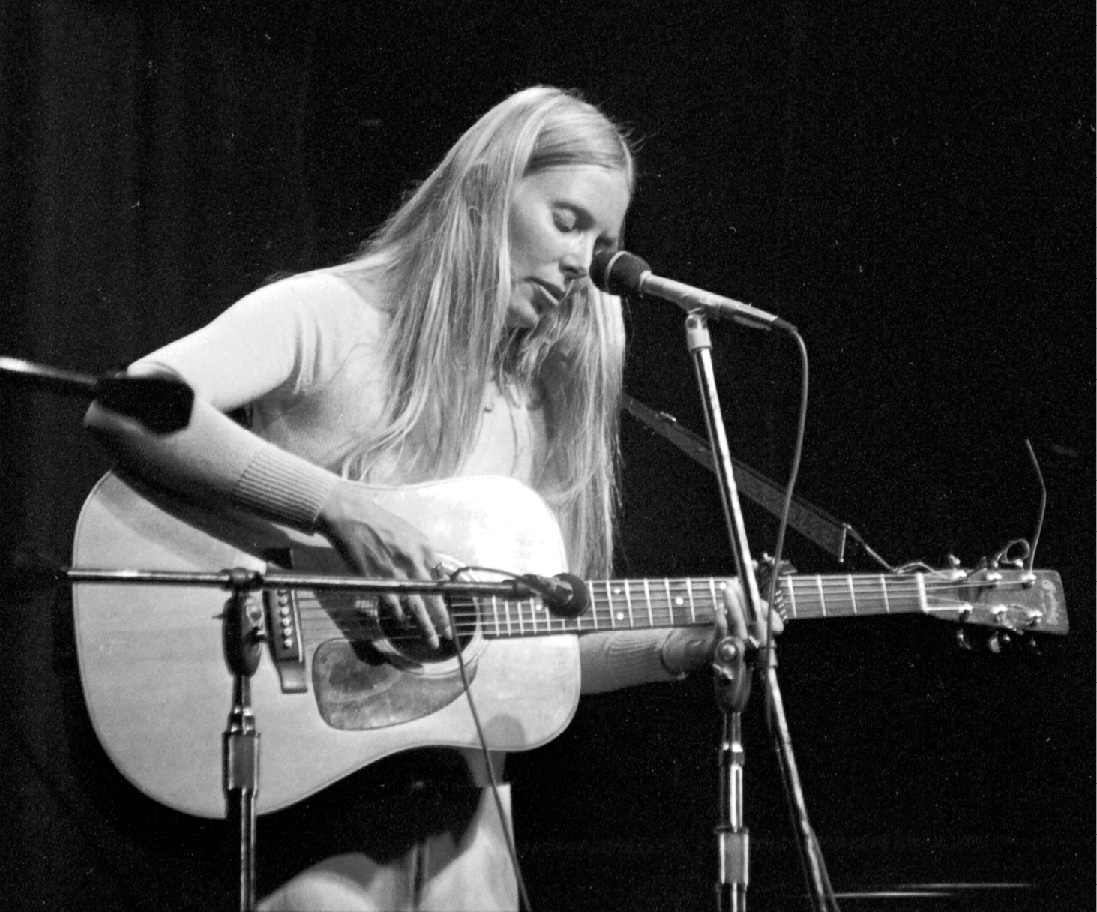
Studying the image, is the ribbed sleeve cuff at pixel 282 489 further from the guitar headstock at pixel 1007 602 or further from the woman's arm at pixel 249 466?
the guitar headstock at pixel 1007 602

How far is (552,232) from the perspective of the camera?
254 cm

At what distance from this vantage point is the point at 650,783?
2799 mm

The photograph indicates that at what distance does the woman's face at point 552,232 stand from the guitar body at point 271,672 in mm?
404

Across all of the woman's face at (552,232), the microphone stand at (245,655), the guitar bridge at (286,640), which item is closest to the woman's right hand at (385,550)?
the guitar bridge at (286,640)

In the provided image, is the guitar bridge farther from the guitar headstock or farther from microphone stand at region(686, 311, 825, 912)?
the guitar headstock

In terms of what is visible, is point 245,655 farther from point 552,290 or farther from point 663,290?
point 552,290

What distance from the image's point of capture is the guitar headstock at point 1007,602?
8.96ft

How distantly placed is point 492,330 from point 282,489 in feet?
1.86

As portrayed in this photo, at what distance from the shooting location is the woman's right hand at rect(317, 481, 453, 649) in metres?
2.15

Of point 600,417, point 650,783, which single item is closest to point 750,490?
point 600,417

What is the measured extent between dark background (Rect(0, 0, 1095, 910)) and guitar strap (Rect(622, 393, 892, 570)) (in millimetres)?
37

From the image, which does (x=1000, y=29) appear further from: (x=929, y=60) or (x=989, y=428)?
(x=989, y=428)

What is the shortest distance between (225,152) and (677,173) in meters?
0.98

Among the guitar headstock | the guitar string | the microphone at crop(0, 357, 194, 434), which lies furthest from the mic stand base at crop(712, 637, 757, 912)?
the microphone at crop(0, 357, 194, 434)
